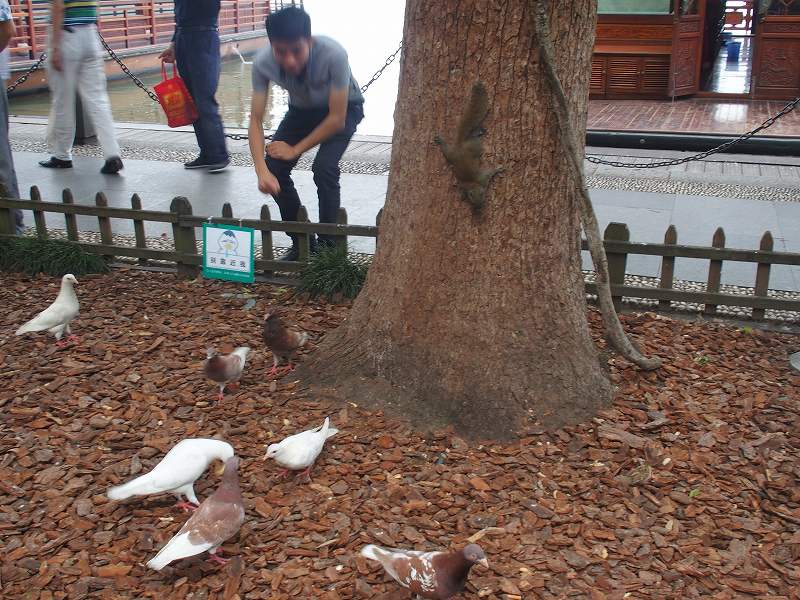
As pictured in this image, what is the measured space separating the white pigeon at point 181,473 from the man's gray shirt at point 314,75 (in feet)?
8.97

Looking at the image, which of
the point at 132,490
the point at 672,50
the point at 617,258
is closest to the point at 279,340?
the point at 132,490

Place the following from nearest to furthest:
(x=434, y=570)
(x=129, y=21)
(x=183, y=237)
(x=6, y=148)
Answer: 1. (x=434, y=570)
2. (x=183, y=237)
3. (x=6, y=148)
4. (x=129, y=21)

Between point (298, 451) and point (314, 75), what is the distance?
289 centimetres

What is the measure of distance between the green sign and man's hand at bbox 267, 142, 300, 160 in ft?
1.85

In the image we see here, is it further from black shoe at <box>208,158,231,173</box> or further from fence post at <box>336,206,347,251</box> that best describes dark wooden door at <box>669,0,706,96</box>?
fence post at <box>336,206,347,251</box>

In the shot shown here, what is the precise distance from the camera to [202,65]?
9.23m

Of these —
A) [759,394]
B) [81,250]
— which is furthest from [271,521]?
[81,250]

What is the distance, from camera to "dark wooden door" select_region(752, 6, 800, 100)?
1386 cm

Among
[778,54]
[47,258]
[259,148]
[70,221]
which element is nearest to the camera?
[259,148]

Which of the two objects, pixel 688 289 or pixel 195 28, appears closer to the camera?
pixel 688 289

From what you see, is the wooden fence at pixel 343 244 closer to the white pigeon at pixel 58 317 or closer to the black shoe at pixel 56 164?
the white pigeon at pixel 58 317

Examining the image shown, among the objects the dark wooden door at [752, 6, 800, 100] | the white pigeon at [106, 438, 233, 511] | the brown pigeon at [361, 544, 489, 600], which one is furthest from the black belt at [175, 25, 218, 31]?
the dark wooden door at [752, 6, 800, 100]

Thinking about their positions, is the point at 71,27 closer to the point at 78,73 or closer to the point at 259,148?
the point at 78,73

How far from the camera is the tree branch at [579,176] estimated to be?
3.73 m
